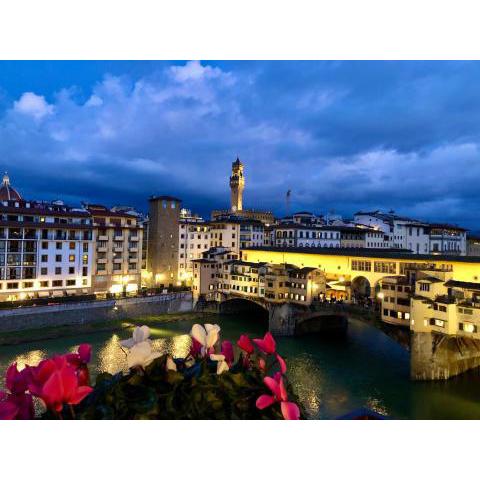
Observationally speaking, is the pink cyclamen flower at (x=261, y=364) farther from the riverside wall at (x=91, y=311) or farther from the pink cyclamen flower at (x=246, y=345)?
the riverside wall at (x=91, y=311)

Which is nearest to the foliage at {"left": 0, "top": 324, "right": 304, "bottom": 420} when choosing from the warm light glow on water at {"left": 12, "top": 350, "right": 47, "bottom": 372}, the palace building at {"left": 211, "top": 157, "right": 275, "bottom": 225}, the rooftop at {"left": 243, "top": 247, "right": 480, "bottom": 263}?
the warm light glow on water at {"left": 12, "top": 350, "right": 47, "bottom": 372}

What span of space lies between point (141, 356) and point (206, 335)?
471mm

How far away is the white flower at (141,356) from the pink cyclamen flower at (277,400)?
0.53m

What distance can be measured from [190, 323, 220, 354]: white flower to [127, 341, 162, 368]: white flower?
35 centimetres

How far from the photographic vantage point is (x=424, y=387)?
60.1 feet

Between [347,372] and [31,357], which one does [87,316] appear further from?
[347,372]

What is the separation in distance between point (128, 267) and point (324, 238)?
2695 centimetres

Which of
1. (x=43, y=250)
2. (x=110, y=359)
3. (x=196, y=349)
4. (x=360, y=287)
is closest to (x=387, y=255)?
(x=360, y=287)

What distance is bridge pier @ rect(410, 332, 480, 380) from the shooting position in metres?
19.0

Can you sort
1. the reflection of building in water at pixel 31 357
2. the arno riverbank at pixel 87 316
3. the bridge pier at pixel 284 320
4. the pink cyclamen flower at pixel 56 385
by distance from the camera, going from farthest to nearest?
the bridge pier at pixel 284 320
the arno riverbank at pixel 87 316
the reflection of building in water at pixel 31 357
the pink cyclamen flower at pixel 56 385

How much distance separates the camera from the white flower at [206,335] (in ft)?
7.12

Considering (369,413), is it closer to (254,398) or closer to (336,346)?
(254,398)

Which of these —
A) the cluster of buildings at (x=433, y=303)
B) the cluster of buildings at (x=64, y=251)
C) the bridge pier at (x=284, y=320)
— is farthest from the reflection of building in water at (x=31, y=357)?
the cluster of buildings at (x=433, y=303)

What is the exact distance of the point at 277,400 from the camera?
179cm
